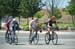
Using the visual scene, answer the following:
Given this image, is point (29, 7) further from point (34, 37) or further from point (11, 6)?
point (34, 37)

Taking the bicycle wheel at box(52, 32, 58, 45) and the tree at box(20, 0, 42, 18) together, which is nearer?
the bicycle wheel at box(52, 32, 58, 45)

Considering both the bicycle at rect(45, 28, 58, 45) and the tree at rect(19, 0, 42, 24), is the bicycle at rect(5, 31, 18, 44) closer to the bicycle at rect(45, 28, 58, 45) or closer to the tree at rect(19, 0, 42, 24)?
the bicycle at rect(45, 28, 58, 45)

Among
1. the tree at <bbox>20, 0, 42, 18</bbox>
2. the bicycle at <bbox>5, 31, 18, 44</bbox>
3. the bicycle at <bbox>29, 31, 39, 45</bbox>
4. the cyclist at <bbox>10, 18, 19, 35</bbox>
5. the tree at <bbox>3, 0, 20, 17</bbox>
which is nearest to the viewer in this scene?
the bicycle at <bbox>29, 31, 39, 45</bbox>

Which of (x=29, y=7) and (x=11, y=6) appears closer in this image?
(x=29, y=7)

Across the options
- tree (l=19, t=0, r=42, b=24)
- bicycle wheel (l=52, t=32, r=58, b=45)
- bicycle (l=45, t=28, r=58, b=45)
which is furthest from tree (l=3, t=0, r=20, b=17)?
bicycle (l=45, t=28, r=58, b=45)

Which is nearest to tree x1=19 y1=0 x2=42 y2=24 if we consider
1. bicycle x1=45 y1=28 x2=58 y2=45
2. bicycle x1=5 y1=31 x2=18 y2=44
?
bicycle x1=5 y1=31 x2=18 y2=44

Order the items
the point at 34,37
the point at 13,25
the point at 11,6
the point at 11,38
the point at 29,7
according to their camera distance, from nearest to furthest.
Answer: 1. the point at 34,37
2. the point at 13,25
3. the point at 11,38
4. the point at 29,7
5. the point at 11,6

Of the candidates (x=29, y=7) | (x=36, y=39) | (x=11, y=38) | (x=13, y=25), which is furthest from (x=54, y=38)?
(x=29, y=7)

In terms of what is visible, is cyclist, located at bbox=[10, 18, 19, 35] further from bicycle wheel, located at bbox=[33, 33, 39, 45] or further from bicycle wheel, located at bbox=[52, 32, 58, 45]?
bicycle wheel, located at bbox=[52, 32, 58, 45]

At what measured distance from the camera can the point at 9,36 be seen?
1930 cm

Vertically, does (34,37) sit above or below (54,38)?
above

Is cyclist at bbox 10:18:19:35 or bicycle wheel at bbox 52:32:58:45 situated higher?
cyclist at bbox 10:18:19:35

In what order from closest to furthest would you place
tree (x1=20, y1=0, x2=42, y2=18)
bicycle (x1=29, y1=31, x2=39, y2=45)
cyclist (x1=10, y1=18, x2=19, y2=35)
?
bicycle (x1=29, y1=31, x2=39, y2=45)
cyclist (x1=10, y1=18, x2=19, y2=35)
tree (x1=20, y1=0, x2=42, y2=18)

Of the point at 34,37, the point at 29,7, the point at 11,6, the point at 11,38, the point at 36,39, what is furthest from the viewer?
the point at 11,6
